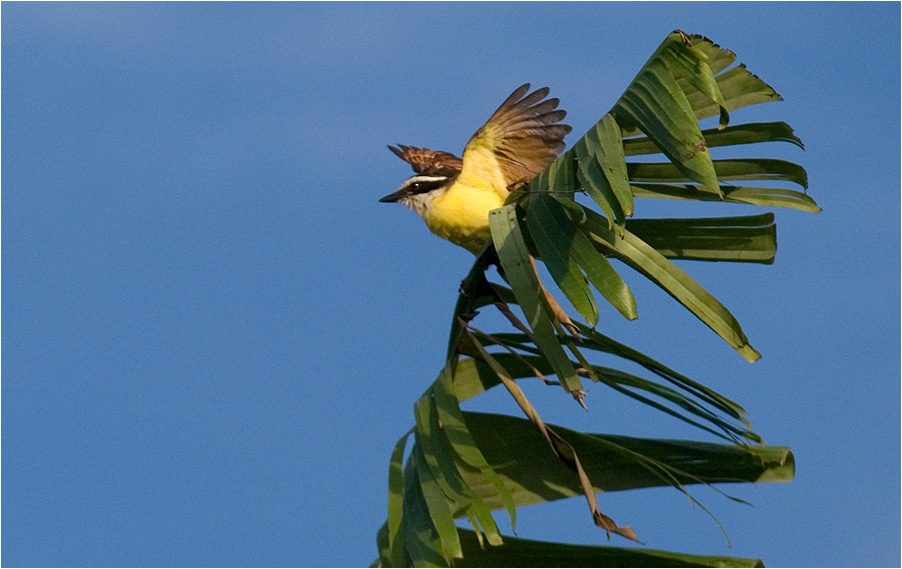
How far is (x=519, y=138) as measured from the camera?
195 inches

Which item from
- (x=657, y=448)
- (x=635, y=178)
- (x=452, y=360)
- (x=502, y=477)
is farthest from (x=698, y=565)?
(x=635, y=178)

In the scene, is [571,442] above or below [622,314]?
below

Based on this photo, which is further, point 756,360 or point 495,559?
point 495,559

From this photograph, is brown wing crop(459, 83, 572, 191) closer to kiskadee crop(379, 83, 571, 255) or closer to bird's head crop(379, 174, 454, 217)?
kiskadee crop(379, 83, 571, 255)

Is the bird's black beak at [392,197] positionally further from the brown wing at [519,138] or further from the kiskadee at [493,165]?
the brown wing at [519,138]

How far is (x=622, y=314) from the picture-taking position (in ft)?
7.43

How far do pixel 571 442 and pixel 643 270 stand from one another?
0.60 meters

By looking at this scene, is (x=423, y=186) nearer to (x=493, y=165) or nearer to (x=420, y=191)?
(x=420, y=191)

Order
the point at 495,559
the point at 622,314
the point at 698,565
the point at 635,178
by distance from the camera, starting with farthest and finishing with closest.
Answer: the point at 635,178 → the point at 495,559 → the point at 698,565 → the point at 622,314

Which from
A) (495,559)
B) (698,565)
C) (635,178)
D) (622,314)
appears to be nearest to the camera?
(622,314)

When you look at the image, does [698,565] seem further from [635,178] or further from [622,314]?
[635,178]

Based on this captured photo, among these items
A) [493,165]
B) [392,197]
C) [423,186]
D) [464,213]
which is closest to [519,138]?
[493,165]

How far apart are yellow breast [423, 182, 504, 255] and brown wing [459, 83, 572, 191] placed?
12 centimetres

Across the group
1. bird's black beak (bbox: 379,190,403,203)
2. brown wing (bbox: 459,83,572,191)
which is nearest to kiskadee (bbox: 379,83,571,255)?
brown wing (bbox: 459,83,572,191)
